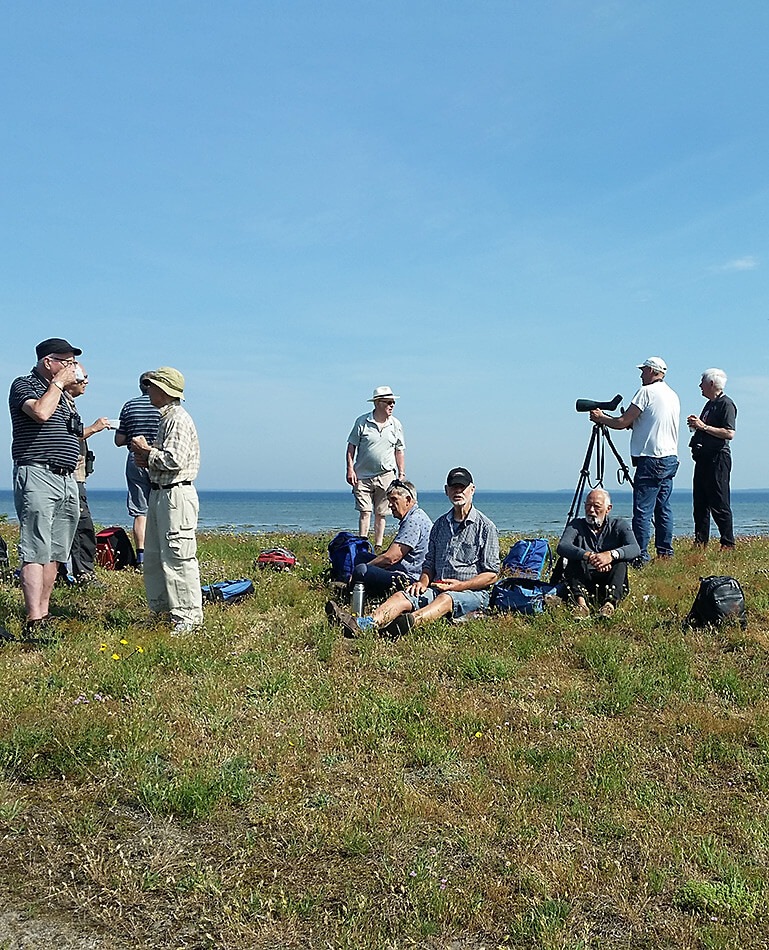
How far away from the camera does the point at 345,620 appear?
752cm

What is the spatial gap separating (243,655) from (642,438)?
6.38 metres

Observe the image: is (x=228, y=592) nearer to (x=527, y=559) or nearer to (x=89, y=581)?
(x=89, y=581)

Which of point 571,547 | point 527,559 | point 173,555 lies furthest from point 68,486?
point 527,559

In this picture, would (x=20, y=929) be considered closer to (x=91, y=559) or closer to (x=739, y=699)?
(x=739, y=699)

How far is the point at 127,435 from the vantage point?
31.3 ft

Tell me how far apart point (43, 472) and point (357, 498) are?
5.31 m

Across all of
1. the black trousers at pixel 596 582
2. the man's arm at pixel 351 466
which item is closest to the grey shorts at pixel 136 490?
the man's arm at pixel 351 466

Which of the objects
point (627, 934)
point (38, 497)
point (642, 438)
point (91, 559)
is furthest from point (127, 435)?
point (627, 934)

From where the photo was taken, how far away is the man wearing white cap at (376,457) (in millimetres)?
11711

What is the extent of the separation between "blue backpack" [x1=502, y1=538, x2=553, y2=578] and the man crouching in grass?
59.7 inches

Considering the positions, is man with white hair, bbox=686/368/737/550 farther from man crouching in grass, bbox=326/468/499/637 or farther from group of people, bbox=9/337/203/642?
group of people, bbox=9/337/203/642

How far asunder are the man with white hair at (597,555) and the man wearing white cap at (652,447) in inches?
93.4

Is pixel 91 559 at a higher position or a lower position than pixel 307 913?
higher

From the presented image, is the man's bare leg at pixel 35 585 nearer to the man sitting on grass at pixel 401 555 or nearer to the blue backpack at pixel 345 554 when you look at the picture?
the man sitting on grass at pixel 401 555
